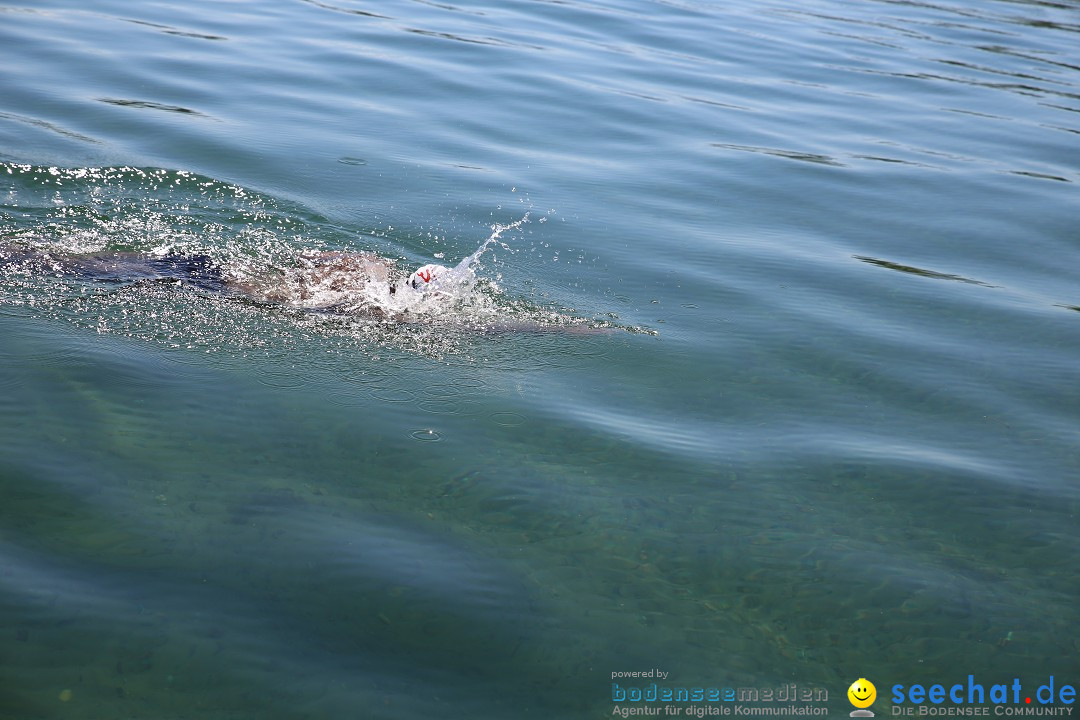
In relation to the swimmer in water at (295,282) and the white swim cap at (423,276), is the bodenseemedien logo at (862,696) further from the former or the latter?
the white swim cap at (423,276)

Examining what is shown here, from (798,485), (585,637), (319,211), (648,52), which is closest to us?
(585,637)

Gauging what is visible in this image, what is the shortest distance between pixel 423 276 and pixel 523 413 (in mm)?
1555

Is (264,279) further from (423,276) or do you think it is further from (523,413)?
(523,413)

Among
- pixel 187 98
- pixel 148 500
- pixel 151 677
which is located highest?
pixel 187 98

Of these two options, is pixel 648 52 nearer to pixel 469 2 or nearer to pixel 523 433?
pixel 469 2

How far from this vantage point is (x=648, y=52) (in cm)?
1578

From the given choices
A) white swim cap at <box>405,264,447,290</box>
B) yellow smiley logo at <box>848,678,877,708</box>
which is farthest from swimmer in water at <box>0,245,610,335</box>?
yellow smiley logo at <box>848,678,877,708</box>

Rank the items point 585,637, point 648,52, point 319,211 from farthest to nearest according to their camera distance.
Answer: point 648,52 < point 319,211 < point 585,637

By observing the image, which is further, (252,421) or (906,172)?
(906,172)

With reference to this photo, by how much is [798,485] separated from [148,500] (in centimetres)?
350

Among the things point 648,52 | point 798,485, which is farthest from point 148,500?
point 648,52

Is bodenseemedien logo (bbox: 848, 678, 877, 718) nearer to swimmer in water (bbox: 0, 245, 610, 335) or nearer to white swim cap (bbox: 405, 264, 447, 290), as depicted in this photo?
swimmer in water (bbox: 0, 245, 610, 335)

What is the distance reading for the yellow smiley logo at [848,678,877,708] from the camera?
13.3ft

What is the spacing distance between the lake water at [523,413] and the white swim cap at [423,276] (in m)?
0.36
